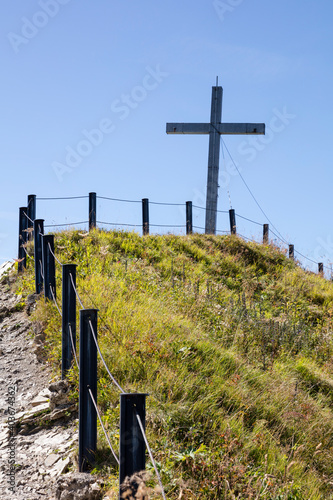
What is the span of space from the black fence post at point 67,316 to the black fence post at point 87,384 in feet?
4.88

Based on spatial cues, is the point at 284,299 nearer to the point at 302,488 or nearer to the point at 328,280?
the point at 328,280

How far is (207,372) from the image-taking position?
224 inches

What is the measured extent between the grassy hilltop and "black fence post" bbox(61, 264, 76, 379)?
32cm

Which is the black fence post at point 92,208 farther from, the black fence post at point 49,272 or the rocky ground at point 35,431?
the rocky ground at point 35,431

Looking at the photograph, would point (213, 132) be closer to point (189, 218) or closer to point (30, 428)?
point (189, 218)

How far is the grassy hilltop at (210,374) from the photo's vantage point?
13.2 feet

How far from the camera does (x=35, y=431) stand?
17.1ft

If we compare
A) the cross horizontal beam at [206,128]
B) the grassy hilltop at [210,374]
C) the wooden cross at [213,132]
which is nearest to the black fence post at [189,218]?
the wooden cross at [213,132]

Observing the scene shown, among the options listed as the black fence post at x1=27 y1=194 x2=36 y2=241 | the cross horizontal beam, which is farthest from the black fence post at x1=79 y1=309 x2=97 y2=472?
the cross horizontal beam

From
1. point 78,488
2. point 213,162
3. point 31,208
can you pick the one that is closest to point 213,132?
point 213,162

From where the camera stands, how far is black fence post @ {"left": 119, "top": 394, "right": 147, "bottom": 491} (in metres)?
2.69

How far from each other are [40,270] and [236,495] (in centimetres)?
591

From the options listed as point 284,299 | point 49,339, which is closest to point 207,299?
point 284,299

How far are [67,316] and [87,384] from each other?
1717 mm
